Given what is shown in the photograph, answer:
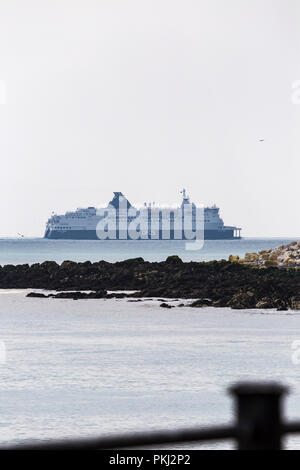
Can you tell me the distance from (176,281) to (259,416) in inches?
1832

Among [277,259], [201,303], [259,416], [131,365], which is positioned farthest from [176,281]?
[259,416]

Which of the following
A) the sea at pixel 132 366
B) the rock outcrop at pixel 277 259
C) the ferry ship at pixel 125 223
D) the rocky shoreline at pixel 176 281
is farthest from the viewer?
the ferry ship at pixel 125 223

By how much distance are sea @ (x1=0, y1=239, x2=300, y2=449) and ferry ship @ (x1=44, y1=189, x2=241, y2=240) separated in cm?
12948

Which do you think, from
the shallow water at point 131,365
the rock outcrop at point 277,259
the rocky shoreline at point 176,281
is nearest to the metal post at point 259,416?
the shallow water at point 131,365

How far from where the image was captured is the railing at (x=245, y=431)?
146 inches

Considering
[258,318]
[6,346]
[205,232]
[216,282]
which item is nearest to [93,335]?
[6,346]

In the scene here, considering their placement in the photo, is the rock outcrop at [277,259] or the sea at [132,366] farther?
the rock outcrop at [277,259]

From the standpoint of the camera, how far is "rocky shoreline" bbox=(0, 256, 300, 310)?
43.3m

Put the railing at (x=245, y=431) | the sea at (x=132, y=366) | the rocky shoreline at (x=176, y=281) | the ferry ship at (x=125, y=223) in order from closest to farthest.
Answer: the railing at (x=245, y=431), the sea at (x=132, y=366), the rocky shoreline at (x=176, y=281), the ferry ship at (x=125, y=223)

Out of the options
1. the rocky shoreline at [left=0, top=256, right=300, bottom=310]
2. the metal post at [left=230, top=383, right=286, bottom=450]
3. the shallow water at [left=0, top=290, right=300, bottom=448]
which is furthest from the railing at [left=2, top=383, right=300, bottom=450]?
the rocky shoreline at [left=0, top=256, right=300, bottom=310]

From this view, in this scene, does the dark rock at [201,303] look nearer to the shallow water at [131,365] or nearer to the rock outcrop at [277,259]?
the shallow water at [131,365]

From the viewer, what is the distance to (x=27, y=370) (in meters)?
24.3
